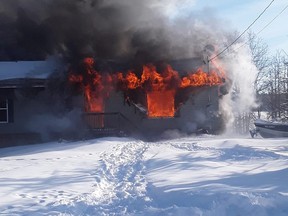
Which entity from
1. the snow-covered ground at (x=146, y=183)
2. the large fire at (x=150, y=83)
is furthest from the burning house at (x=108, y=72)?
the snow-covered ground at (x=146, y=183)

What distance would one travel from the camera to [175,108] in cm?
2186

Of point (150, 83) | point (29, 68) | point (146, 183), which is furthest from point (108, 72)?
point (146, 183)

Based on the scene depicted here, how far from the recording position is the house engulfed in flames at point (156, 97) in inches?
808

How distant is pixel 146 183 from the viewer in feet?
27.7

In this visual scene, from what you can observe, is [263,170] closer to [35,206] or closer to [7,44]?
[35,206]

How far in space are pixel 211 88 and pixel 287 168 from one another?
506 inches

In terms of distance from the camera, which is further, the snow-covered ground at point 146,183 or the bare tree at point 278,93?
the bare tree at point 278,93

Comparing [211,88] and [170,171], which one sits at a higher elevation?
[211,88]

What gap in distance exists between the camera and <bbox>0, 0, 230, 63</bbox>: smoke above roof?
71.7 ft

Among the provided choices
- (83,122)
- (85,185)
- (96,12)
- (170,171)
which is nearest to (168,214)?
(85,185)

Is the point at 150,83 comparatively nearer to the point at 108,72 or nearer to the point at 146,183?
the point at 108,72

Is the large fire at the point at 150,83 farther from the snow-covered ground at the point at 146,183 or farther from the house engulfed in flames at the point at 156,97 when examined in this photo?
the snow-covered ground at the point at 146,183

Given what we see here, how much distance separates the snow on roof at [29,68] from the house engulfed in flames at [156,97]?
143 cm

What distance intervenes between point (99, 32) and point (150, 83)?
4189 millimetres
